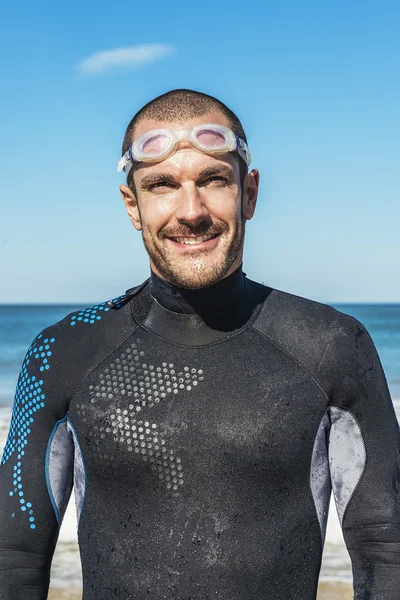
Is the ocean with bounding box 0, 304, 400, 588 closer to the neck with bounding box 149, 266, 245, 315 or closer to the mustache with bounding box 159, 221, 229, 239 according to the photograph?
the neck with bounding box 149, 266, 245, 315

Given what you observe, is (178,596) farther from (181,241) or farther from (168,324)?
(181,241)

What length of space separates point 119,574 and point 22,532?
32 centimetres

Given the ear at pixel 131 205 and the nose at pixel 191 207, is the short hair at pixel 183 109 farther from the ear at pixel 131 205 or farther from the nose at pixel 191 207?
the nose at pixel 191 207

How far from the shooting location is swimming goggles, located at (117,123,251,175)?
2.46 metres

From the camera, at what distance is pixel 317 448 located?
2414 millimetres

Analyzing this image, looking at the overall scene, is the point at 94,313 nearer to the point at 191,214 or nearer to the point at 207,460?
the point at 191,214

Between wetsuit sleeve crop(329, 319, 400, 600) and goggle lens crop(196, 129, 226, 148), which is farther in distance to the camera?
goggle lens crop(196, 129, 226, 148)

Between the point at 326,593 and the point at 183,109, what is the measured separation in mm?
3639

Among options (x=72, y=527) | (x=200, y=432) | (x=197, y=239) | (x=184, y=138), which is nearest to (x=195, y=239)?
(x=197, y=239)

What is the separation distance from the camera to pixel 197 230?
2.39 metres

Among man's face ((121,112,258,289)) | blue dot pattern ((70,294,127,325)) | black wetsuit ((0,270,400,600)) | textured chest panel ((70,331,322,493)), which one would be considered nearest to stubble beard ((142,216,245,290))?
man's face ((121,112,258,289))

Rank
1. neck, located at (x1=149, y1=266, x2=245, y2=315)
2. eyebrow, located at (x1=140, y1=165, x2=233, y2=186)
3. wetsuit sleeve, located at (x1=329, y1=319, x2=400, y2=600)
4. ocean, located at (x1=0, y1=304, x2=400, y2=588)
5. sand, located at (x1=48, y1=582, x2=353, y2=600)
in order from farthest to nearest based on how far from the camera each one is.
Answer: ocean, located at (x1=0, y1=304, x2=400, y2=588) < sand, located at (x1=48, y1=582, x2=353, y2=600) < neck, located at (x1=149, y1=266, x2=245, y2=315) < eyebrow, located at (x1=140, y1=165, x2=233, y2=186) < wetsuit sleeve, located at (x1=329, y1=319, x2=400, y2=600)

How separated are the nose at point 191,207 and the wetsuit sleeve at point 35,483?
63 cm

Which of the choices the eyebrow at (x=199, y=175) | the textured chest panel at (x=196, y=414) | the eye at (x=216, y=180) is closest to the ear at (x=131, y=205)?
the eyebrow at (x=199, y=175)
